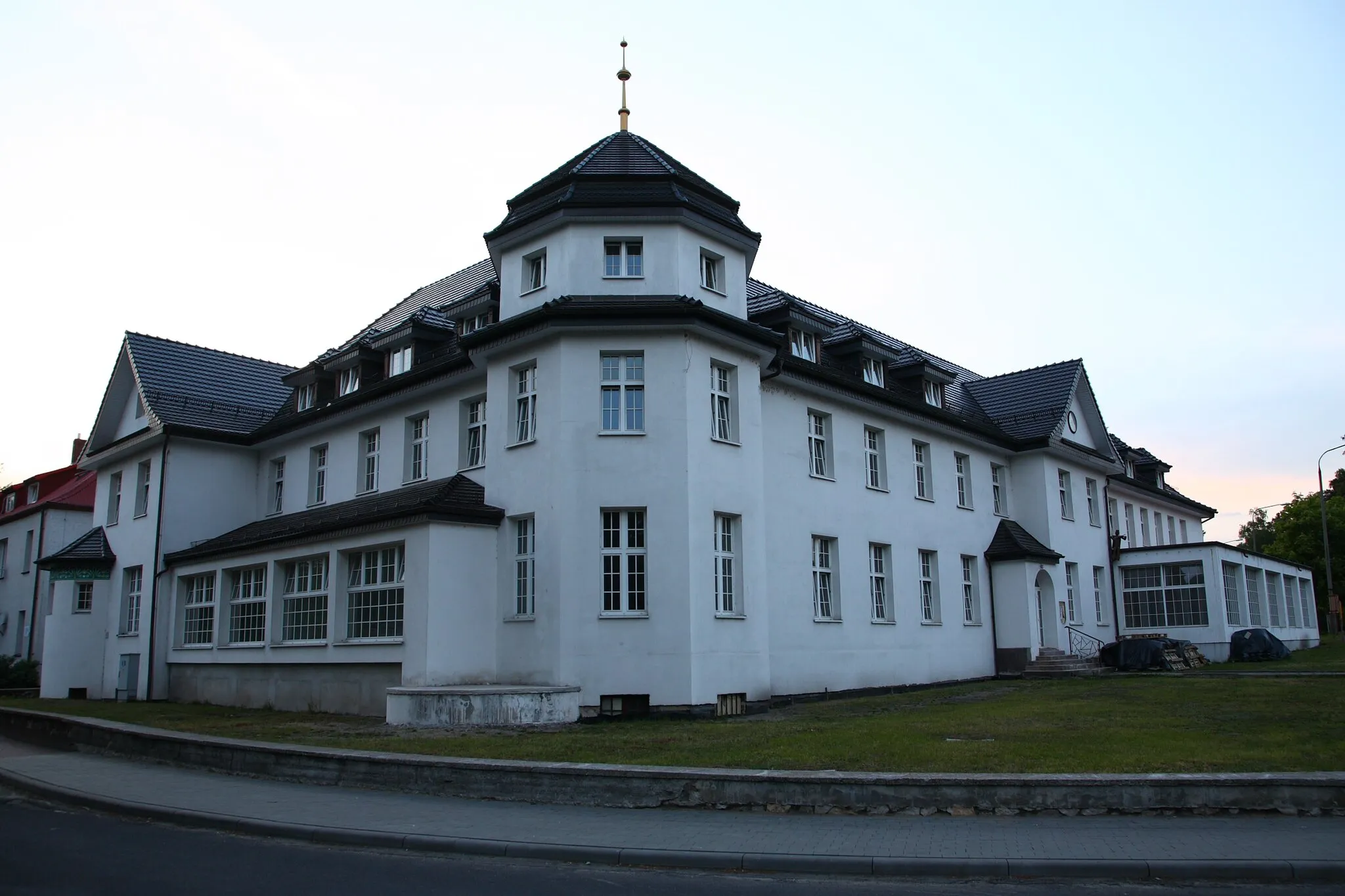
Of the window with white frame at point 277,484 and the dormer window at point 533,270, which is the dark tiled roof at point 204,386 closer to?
the window with white frame at point 277,484

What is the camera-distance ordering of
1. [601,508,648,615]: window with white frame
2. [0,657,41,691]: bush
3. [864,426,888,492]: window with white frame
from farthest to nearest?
1. [0,657,41,691]: bush
2. [864,426,888,492]: window with white frame
3. [601,508,648,615]: window with white frame

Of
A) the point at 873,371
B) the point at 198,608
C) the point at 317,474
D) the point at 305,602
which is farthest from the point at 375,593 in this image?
the point at 873,371

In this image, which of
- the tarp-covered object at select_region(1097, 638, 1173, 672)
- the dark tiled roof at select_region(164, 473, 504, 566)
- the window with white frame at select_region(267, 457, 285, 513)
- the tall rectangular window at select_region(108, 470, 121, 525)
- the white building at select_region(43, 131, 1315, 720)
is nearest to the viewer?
the white building at select_region(43, 131, 1315, 720)

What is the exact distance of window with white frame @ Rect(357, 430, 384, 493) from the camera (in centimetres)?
2639

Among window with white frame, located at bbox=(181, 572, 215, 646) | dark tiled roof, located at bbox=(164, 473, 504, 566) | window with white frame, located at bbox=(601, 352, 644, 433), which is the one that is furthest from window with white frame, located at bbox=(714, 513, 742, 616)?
window with white frame, located at bbox=(181, 572, 215, 646)

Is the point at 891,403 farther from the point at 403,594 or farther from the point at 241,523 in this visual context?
the point at 241,523

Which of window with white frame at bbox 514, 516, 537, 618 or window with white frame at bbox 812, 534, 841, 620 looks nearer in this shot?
window with white frame at bbox 514, 516, 537, 618

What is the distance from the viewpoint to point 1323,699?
18.2 m

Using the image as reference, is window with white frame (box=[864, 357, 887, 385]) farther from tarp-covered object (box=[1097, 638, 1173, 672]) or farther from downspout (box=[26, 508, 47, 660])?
downspout (box=[26, 508, 47, 660])

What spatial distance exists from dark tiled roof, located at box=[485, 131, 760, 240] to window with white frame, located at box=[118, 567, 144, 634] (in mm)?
16650

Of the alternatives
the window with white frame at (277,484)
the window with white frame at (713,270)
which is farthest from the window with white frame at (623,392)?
the window with white frame at (277,484)

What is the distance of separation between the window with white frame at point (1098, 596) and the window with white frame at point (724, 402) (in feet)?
68.2

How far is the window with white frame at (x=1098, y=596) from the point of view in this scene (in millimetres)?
35625

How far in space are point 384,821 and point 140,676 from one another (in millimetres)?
22232
